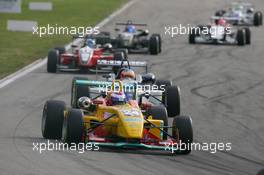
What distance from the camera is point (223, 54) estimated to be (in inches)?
1341

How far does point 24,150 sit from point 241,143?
4.30 metres

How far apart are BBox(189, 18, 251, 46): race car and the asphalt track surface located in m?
0.49

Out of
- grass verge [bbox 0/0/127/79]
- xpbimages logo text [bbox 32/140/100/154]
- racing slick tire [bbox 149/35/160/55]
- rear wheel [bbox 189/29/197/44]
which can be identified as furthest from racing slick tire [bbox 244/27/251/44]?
xpbimages logo text [bbox 32/140/100/154]

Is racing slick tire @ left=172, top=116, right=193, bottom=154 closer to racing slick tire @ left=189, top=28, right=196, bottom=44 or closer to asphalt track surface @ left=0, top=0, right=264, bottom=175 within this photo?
asphalt track surface @ left=0, top=0, right=264, bottom=175

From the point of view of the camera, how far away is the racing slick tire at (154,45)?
106 feet

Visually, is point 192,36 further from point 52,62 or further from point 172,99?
point 172,99

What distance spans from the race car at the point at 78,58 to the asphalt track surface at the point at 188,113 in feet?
1.56

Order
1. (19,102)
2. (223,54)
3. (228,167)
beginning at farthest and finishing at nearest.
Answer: (223,54)
(19,102)
(228,167)

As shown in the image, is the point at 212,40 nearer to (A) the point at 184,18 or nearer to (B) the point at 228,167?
(A) the point at 184,18

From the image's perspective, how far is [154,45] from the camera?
32.3 m

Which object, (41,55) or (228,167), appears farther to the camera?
(41,55)

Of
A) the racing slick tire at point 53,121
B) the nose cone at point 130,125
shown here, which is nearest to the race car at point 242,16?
the racing slick tire at point 53,121

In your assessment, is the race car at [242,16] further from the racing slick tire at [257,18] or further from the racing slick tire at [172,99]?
the racing slick tire at [172,99]

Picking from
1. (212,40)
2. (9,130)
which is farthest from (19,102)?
(212,40)
